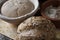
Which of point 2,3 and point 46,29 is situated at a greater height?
point 2,3

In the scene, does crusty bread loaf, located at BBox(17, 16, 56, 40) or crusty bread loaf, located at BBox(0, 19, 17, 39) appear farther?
crusty bread loaf, located at BBox(0, 19, 17, 39)

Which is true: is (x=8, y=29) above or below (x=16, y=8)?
below

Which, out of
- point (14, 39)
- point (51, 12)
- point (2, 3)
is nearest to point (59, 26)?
point (51, 12)

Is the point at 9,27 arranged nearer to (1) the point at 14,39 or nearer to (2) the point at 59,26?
(1) the point at 14,39

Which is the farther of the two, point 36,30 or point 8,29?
point 8,29

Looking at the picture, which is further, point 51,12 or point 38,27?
point 51,12
